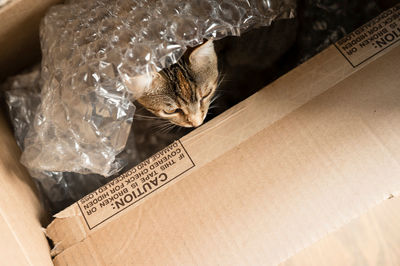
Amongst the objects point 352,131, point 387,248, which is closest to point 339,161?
point 352,131

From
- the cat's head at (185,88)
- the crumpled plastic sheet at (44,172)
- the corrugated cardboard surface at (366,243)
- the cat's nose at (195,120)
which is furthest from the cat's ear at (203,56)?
the corrugated cardboard surface at (366,243)

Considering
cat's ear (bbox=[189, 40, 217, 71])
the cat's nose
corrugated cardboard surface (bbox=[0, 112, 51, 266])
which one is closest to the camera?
corrugated cardboard surface (bbox=[0, 112, 51, 266])

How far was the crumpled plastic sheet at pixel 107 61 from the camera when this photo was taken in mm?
794

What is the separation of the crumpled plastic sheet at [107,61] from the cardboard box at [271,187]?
105 mm

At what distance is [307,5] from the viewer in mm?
1076

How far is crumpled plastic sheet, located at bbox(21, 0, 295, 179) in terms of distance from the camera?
0.79 metres

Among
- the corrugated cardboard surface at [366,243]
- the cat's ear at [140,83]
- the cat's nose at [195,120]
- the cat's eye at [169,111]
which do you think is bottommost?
the corrugated cardboard surface at [366,243]

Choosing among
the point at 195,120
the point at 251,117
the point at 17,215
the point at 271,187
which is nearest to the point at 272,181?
the point at 271,187

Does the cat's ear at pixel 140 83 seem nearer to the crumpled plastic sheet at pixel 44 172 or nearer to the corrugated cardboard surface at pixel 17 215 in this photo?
the crumpled plastic sheet at pixel 44 172

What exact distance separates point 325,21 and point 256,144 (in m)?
0.51

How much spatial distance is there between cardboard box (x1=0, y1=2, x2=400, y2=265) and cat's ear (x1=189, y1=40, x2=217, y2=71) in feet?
0.55

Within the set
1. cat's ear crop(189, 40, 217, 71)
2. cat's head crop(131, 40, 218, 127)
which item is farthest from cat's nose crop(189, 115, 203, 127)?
cat's ear crop(189, 40, 217, 71)

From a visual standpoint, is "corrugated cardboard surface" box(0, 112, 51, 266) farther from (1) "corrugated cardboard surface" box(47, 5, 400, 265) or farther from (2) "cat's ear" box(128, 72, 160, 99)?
(2) "cat's ear" box(128, 72, 160, 99)

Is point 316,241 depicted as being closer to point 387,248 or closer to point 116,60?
point 387,248
